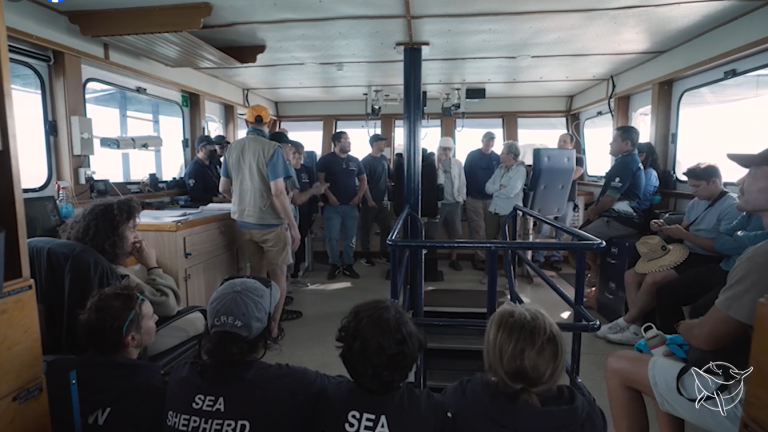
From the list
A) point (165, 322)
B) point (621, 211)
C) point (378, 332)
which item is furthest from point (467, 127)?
point (378, 332)

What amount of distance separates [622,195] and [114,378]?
3.83 meters

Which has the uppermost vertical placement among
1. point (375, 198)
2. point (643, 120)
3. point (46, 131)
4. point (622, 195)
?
point (643, 120)

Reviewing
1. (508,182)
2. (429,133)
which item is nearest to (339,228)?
(508,182)

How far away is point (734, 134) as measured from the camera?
3627 mm

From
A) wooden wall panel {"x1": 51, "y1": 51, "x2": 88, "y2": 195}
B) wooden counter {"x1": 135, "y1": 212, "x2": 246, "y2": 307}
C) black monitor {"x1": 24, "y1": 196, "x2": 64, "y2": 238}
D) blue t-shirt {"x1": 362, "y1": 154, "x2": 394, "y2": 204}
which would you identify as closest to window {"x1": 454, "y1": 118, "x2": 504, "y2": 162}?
blue t-shirt {"x1": 362, "y1": 154, "x2": 394, "y2": 204}

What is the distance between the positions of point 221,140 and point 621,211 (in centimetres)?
405

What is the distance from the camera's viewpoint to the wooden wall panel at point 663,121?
14.3ft

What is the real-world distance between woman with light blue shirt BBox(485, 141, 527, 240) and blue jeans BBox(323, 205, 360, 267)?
160 centimetres

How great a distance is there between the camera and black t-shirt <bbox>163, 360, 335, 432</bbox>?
3.25ft

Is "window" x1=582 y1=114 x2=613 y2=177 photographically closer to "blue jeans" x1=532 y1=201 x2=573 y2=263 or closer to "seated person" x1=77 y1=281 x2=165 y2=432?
"blue jeans" x1=532 y1=201 x2=573 y2=263

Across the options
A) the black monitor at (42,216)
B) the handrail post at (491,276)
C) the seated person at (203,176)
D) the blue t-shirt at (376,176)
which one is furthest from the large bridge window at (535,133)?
the black monitor at (42,216)

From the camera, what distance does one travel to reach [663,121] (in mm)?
4371

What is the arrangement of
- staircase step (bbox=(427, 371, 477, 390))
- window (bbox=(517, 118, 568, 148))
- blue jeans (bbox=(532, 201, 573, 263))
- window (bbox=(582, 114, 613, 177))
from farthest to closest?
window (bbox=(517, 118, 568, 148))
window (bbox=(582, 114, 613, 177))
blue jeans (bbox=(532, 201, 573, 263))
staircase step (bbox=(427, 371, 477, 390))

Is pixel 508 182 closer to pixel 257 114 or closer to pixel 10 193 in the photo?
pixel 257 114
